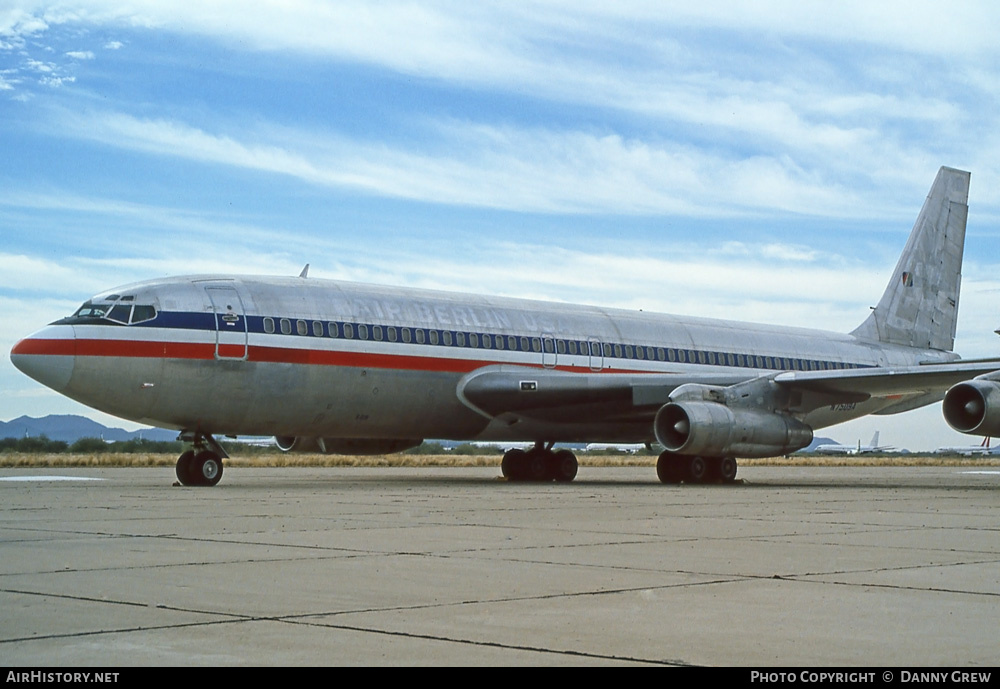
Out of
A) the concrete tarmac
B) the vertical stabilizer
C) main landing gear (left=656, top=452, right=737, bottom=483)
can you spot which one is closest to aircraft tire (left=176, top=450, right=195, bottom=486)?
the concrete tarmac

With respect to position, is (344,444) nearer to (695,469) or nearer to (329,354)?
(329,354)

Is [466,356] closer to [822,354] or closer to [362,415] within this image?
[362,415]

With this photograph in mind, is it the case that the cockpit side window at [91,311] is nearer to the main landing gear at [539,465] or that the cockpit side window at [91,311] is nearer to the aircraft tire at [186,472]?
the aircraft tire at [186,472]

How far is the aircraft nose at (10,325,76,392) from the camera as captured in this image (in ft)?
58.6

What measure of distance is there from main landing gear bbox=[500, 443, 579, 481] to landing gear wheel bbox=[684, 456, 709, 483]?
3.27 m

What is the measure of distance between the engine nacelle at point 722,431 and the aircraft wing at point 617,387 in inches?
31.7

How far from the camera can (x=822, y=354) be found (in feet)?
95.0

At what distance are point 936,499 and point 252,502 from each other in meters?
9.32

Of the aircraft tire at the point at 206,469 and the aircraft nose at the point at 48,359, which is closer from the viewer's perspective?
the aircraft nose at the point at 48,359

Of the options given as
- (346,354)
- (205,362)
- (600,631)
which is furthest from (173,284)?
(600,631)

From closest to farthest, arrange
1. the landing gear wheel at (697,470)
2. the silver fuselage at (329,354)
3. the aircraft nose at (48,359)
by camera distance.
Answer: the aircraft nose at (48,359), the silver fuselage at (329,354), the landing gear wheel at (697,470)

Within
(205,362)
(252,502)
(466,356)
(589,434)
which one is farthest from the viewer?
(589,434)

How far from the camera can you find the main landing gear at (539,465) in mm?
24484

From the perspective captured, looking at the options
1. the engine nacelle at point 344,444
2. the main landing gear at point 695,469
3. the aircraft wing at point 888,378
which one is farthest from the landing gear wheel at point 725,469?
the engine nacelle at point 344,444
